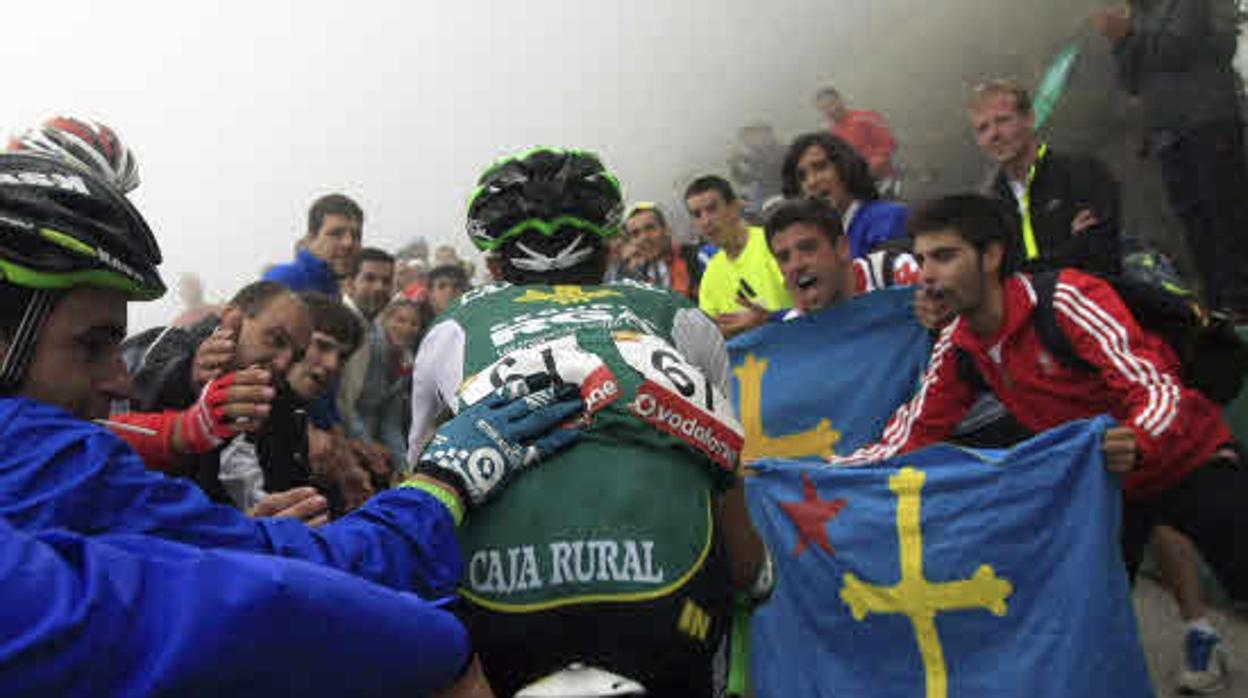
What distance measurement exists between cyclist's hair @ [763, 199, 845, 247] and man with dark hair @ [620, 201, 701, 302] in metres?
3.48

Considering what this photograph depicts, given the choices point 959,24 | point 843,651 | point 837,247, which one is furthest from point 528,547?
point 959,24

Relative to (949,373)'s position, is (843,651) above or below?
below

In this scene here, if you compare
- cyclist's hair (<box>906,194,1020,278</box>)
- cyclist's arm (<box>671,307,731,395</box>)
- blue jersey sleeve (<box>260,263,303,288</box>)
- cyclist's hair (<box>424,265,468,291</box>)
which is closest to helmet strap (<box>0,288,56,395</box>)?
cyclist's arm (<box>671,307,731,395</box>)

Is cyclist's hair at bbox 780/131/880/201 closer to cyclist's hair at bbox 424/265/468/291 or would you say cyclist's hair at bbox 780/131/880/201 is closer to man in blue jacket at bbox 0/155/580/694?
cyclist's hair at bbox 424/265/468/291

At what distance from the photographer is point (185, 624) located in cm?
101

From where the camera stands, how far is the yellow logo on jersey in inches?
98.0

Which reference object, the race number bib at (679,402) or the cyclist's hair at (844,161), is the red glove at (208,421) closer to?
the race number bib at (679,402)

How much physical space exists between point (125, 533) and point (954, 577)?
325 centimetres

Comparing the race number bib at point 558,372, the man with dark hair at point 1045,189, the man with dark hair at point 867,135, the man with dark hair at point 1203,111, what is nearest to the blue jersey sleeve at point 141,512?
the race number bib at point 558,372

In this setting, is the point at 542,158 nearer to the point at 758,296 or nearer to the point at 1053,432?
the point at 1053,432

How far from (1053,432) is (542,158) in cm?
222

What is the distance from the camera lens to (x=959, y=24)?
19125 millimetres

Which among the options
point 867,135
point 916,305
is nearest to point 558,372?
point 916,305

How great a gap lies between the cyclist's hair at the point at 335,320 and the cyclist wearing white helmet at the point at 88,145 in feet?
4.49
